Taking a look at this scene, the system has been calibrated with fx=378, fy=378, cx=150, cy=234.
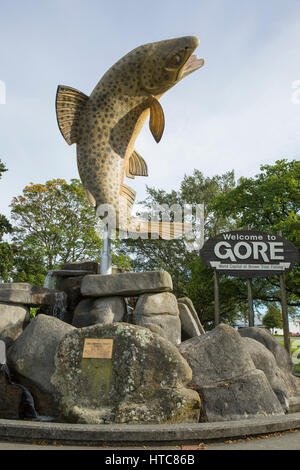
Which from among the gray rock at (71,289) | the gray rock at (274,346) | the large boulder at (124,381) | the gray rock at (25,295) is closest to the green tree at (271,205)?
the gray rock at (274,346)

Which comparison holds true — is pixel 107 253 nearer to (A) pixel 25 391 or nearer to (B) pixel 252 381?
(A) pixel 25 391

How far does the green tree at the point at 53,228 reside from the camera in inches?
855

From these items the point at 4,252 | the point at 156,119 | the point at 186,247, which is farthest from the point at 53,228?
the point at 156,119

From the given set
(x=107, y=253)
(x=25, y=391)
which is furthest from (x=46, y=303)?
(x=25, y=391)

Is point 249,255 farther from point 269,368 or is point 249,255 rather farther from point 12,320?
point 12,320

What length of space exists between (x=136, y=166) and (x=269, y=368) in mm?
5201

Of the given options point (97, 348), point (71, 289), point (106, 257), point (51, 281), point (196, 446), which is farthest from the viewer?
point (51, 281)

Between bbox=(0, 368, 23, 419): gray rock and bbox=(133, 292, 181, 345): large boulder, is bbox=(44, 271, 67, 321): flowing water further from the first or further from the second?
bbox=(0, 368, 23, 419): gray rock

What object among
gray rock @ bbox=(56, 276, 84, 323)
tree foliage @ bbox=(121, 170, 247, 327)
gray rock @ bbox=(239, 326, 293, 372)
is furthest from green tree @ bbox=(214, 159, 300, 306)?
gray rock @ bbox=(56, 276, 84, 323)

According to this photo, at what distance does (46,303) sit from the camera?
7969mm

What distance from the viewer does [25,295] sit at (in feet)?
24.7

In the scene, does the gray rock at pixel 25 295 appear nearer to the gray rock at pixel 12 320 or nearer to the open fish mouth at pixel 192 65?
the gray rock at pixel 12 320

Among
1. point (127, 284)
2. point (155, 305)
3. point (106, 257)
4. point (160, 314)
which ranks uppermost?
point (106, 257)

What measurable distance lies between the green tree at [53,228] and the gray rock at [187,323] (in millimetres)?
14290
